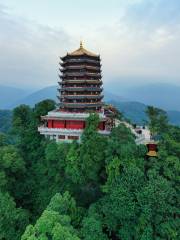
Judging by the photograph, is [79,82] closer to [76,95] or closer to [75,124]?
[76,95]

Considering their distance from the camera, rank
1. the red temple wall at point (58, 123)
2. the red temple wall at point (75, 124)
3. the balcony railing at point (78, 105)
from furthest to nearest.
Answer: the balcony railing at point (78, 105) < the red temple wall at point (58, 123) < the red temple wall at point (75, 124)

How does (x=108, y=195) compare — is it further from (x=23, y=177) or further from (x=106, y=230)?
(x=23, y=177)

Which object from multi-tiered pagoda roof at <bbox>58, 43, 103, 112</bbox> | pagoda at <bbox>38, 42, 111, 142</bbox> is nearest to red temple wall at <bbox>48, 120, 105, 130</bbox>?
pagoda at <bbox>38, 42, 111, 142</bbox>

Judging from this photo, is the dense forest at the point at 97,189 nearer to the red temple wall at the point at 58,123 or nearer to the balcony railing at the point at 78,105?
the red temple wall at the point at 58,123

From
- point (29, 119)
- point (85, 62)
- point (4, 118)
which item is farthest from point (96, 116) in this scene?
point (4, 118)

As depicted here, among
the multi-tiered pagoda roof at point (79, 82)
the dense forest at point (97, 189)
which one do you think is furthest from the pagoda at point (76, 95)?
the dense forest at point (97, 189)

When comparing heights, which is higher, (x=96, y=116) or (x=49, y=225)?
(x=96, y=116)
